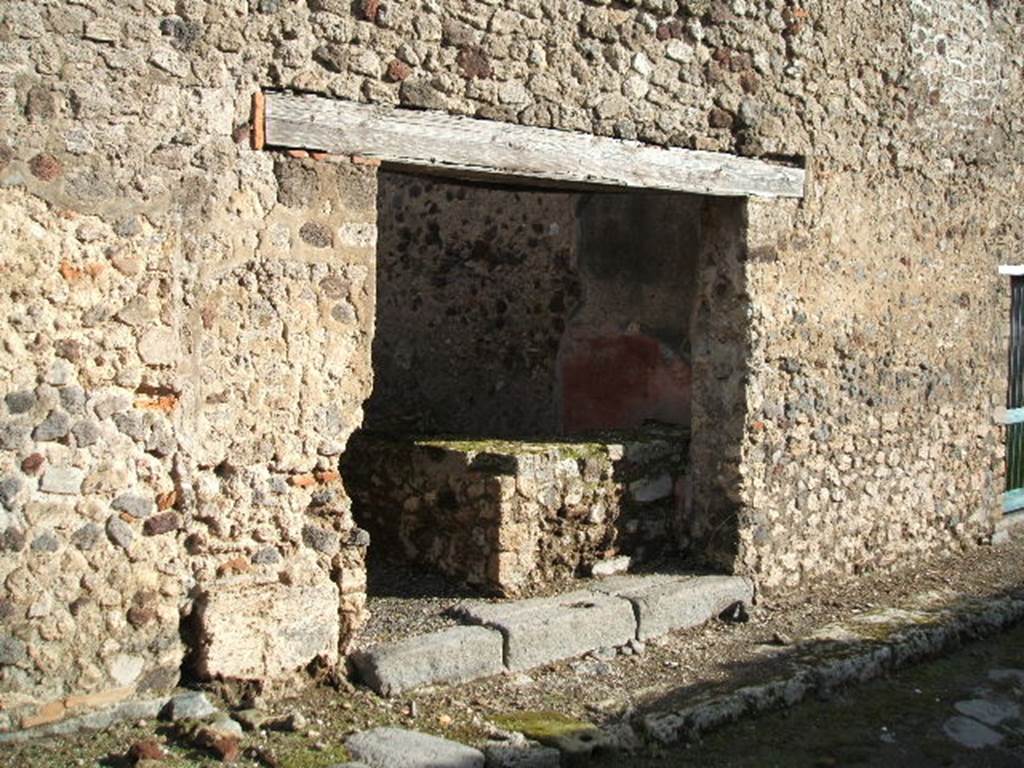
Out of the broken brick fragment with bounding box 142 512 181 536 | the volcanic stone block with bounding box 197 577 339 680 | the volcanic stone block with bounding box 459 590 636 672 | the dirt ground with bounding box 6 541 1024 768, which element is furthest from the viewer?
the volcanic stone block with bounding box 459 590 636 672

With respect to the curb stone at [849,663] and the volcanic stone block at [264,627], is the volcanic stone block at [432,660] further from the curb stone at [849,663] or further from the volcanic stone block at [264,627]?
the curb stone at [849,663]

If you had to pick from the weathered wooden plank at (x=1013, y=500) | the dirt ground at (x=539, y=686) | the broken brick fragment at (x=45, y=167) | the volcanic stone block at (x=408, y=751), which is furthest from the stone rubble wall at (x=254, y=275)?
the weathered wooden plank at (x=1013, y=500)

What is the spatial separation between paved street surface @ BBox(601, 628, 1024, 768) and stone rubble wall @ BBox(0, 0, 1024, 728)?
1.05m

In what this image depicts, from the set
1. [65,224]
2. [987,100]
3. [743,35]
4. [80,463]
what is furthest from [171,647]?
[987,100]

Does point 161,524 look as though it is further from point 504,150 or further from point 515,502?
point 504,150

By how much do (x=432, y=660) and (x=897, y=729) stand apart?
1914 mm

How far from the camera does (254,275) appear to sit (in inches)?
172

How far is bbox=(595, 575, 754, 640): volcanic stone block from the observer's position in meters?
5.56

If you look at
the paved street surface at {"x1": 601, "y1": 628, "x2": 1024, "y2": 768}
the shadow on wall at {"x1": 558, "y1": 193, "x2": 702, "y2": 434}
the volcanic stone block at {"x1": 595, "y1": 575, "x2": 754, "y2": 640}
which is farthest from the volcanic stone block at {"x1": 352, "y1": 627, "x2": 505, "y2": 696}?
the shadow on wall at {"x1": 558, "y1": 193, "x2": 702, "y2": 434}

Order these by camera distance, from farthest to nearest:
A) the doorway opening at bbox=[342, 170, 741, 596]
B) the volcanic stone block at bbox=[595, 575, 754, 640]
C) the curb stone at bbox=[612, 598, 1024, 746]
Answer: the doorway opening at bbox=[342, 170, 741, 596] < the volcanic stone block at bbox=[595, 575, 754, 640] < the curb stone at bbox=[612, 598, 1024, 746]

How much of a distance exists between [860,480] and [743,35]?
8.25ft

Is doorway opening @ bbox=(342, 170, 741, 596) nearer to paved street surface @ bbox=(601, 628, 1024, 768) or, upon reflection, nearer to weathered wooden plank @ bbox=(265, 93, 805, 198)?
weathered wooden plank @ bbox=(265, 93, 805, 198)

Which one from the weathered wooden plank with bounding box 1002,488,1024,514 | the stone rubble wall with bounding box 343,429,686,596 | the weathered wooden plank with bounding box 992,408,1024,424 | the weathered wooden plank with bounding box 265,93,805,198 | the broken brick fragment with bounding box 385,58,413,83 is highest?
the broken brick fragment with bounding box 385,58,413,83

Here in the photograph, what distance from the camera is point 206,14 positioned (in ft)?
13.8
